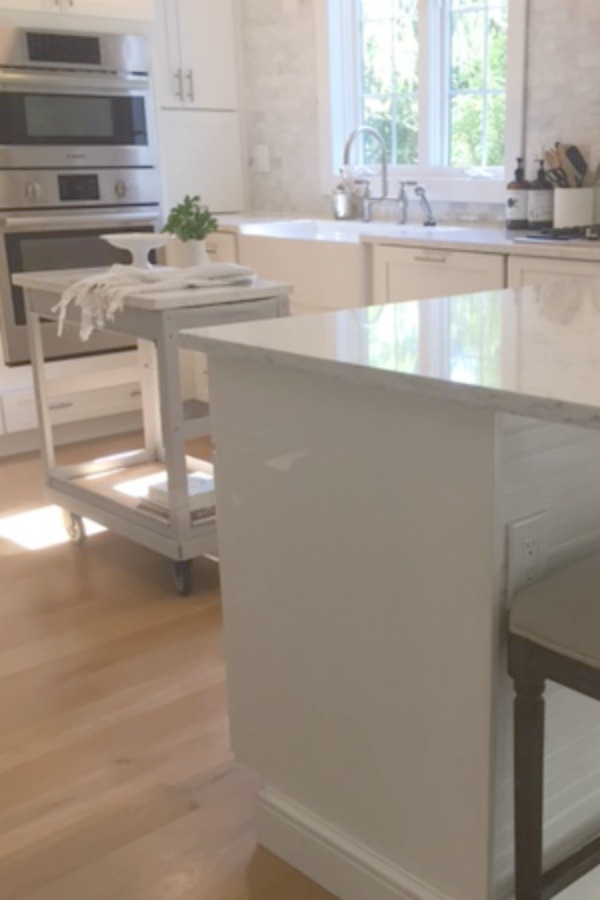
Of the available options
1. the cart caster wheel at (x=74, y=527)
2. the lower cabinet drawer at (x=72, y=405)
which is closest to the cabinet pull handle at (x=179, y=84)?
the lower cabinet drawer at (x=72, y=405)

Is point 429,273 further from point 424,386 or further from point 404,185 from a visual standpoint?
point 424,386

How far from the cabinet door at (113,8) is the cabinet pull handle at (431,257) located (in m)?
1.87

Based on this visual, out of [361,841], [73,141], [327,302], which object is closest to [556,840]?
[361,841]

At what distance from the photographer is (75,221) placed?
437cm

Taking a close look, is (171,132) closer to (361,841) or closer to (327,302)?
(327,302)

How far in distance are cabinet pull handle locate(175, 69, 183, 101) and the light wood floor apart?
8.83 feet

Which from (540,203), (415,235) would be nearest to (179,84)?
(415,235)

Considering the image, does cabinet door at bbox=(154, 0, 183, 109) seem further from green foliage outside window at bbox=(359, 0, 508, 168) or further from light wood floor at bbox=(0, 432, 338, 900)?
light wood floor at bbox=(0, 432, 338, 900)

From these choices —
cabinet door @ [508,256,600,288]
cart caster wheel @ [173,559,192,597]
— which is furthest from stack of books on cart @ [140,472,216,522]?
cabinet door @ [508,256,600,288]

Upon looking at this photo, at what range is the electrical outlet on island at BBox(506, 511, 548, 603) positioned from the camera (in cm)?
137

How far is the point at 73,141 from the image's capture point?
4.34 meters

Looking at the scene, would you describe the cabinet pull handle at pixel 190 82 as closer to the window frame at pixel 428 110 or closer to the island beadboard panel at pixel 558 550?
the window frame at pixel 428 110

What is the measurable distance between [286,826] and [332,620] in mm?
458

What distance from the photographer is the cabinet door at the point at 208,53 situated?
4.86 meters
